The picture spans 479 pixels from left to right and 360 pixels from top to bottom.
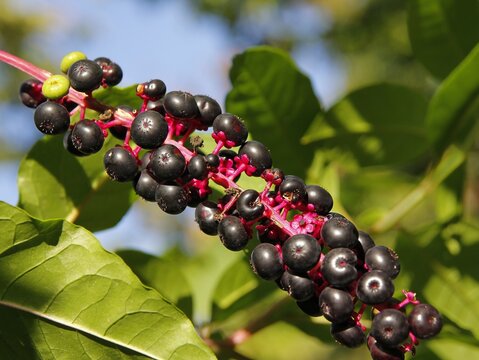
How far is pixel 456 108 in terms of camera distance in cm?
197

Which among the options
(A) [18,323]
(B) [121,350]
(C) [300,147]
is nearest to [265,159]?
(B) [121,350]

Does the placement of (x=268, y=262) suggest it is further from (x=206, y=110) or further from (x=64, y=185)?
(x=64, y=185)

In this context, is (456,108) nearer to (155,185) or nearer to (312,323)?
(312,323)

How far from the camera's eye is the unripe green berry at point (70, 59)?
4.83 feet

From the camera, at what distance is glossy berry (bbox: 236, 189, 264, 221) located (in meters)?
1.24

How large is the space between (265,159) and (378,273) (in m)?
0.32

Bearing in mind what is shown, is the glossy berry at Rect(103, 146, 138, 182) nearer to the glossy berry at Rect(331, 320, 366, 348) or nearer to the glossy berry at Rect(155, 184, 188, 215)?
the glossy berry at Rect(155, 184, 188, 215)

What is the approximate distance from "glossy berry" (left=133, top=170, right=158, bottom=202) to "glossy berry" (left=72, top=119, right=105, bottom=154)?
0.33 feet

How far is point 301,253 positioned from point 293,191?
147mm

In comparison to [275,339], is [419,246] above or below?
above

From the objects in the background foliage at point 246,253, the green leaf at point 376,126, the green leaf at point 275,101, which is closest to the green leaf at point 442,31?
the background foliage at point 246,253

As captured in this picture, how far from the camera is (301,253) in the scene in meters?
1.17

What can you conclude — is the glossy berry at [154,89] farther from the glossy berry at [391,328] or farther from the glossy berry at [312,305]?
the glossy berry at [391,328]

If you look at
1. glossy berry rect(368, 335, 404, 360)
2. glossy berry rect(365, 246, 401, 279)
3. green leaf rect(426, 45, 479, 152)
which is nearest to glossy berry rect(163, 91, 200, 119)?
glossy berry rect(365, 246, 401, 279)
